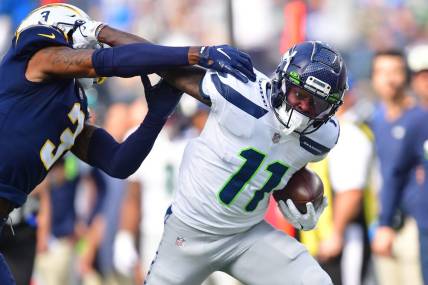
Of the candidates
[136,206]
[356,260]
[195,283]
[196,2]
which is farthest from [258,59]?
[195,283]

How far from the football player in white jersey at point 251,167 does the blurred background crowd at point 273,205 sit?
2.51 feet

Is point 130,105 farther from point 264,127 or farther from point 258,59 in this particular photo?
point 264,127

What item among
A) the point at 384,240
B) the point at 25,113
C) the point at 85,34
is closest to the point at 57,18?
the point at 85,34

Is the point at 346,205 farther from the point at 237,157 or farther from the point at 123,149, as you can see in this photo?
the point at 123,149

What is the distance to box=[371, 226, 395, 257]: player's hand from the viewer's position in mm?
6312

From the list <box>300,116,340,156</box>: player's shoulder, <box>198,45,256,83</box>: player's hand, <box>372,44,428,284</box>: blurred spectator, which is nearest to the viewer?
<box>198,45,256,83</box>: player's hand

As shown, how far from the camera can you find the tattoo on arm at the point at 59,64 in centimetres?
405

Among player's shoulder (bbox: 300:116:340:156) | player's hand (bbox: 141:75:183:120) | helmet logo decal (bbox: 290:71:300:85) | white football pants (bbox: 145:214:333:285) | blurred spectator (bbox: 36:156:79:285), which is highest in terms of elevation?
helmet logo decal (bbox: 290:71:300:85)

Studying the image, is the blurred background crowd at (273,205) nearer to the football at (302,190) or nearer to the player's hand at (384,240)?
the player's hand at (384,240)

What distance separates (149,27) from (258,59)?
1.02 m

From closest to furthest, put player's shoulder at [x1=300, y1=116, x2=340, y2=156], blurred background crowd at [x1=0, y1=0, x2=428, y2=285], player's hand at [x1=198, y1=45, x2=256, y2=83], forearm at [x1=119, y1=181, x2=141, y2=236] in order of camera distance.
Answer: player's hand at [x1=198, y1=45, x2=256, y2=83] → player's shoulder at [x1=300, y1=116, x2=340, y2=156] → blurred background crowd at [x1=0, y1=0, x2=428, y2=285] → forearm at [x1=119, y1=181, x2=141, y2=236]

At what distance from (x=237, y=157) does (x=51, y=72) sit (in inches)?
34.1

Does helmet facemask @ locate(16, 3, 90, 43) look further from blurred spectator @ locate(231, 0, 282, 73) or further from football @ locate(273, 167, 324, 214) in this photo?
blurred spectator @ locate(231, 0, 282, 73)

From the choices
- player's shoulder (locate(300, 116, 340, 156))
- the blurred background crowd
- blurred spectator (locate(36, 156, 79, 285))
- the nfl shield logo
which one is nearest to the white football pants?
the nfl shield logo
